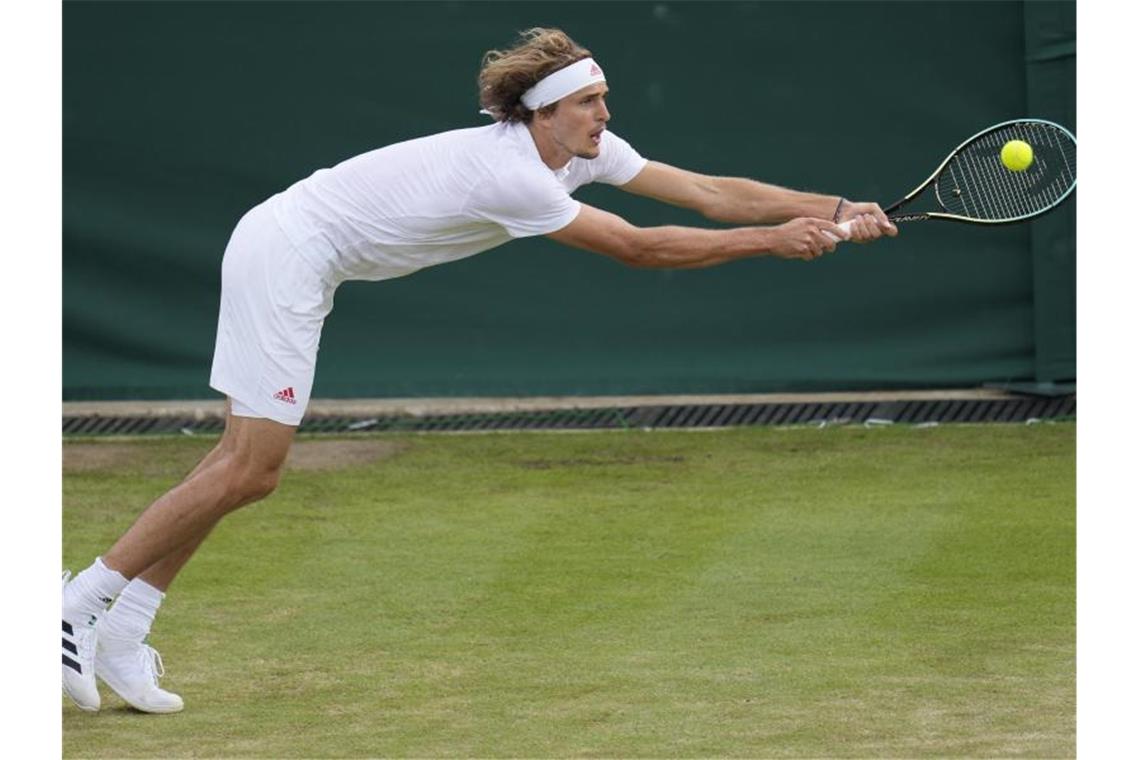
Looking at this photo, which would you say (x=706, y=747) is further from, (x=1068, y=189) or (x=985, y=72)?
(x=985, y=72)

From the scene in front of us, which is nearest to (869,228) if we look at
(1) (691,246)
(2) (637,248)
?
(1) (691,246)

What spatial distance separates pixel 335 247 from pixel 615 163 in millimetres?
771

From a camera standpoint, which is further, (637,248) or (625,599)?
Answer: (625,599)

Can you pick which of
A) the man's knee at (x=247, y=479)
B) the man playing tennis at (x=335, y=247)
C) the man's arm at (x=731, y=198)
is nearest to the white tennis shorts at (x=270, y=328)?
the man playing tennis at (x=335, y=247)

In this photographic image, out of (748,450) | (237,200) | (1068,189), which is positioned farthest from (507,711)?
(237,200)

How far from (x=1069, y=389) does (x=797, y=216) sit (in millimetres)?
3935

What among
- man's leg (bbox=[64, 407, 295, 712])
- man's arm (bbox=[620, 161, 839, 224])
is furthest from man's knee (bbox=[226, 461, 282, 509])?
man's arm (bbox=[620, 161, 839, 224])

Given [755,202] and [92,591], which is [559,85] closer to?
[755,202]

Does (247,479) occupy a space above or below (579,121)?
below

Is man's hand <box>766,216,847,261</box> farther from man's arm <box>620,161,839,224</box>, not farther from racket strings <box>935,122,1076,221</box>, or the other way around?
racket strings <box>935,122,1076,221</box>

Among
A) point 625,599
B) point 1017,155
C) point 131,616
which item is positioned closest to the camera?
point 131,616

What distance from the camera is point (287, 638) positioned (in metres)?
5.56

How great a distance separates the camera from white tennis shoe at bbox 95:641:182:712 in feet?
15.9

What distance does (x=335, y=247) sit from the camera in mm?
4887
